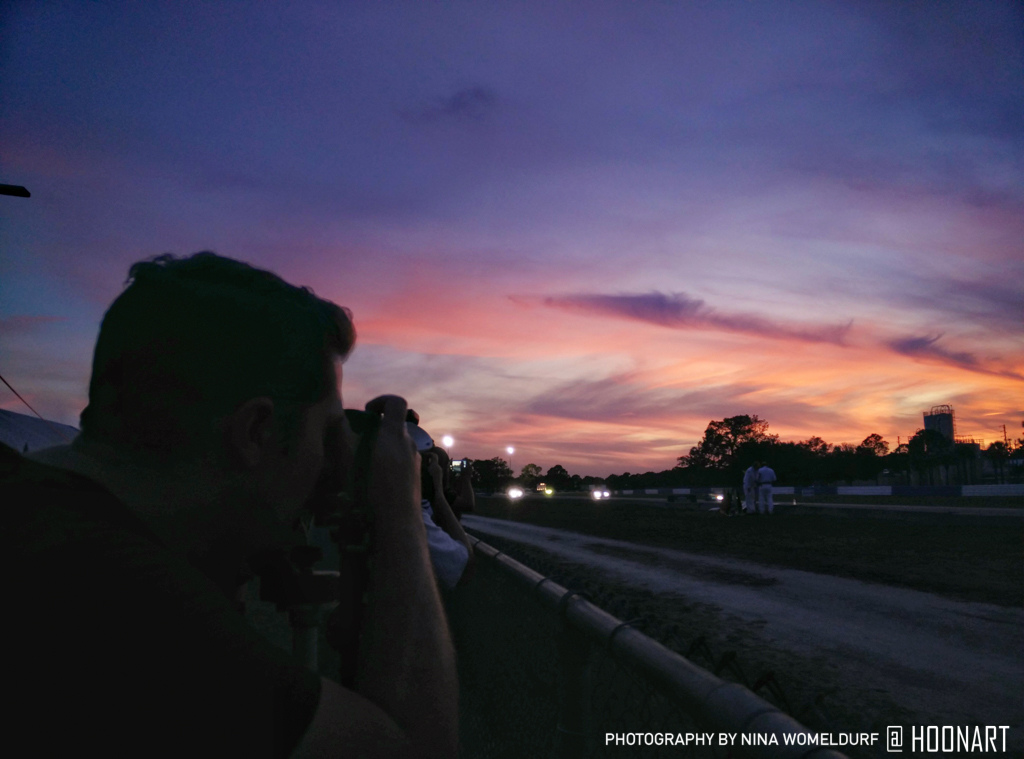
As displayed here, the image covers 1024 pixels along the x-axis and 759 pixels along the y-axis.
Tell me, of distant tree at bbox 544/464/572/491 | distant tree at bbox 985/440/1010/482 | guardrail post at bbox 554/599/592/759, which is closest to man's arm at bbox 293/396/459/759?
guardrail post at bbox 554/599/592/759

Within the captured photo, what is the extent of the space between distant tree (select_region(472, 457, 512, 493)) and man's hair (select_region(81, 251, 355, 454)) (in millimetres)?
64131

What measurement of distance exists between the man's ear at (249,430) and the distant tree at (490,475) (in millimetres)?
64166

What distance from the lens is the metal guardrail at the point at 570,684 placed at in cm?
118

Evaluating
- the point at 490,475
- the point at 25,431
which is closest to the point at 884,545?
the point at 25,431

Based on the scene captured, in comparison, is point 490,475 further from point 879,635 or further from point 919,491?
point 879,635

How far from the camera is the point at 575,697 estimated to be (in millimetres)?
2129

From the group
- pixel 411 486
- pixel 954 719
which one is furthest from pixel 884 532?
pixel 411 486

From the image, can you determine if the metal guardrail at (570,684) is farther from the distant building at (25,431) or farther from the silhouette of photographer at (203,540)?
the distant building at (25,431)

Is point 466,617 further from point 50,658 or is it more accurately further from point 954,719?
point 50,658

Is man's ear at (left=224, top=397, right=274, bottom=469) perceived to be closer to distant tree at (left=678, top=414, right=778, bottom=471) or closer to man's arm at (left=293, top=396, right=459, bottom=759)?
man's arm at (left=293, top=396, right=459, bottom=759)

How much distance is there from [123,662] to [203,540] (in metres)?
0.32

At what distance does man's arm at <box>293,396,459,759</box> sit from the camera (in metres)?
0.81

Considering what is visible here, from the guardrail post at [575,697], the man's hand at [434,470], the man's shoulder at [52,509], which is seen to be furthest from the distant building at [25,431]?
the man's shoulder at [52,509]

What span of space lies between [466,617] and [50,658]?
4511 millimetres
